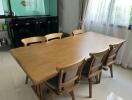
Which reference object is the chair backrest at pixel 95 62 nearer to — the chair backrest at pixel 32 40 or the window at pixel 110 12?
the chair backrest at pixel 32 40

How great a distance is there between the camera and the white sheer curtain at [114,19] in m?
2.76

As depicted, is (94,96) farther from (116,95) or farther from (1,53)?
(1,53)

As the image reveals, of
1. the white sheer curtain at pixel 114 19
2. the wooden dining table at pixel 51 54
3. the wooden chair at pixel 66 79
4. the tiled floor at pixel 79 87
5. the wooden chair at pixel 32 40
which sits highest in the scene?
the white sheer curtain at pixel 114 19

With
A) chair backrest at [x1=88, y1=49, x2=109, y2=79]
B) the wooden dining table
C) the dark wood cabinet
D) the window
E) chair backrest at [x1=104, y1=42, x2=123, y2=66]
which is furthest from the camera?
the dark wood cabinet

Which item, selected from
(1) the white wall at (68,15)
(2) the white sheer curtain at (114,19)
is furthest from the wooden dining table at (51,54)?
(1) the white wall at (68,15)

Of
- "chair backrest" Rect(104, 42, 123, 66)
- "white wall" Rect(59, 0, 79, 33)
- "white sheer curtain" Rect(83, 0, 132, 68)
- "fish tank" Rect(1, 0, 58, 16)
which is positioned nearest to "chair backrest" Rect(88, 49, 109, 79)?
"chair backrest" Rect(104, 42, 123, 66)

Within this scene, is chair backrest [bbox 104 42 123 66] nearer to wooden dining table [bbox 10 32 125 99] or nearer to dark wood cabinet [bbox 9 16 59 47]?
wooden dining table [bbox 10 32 125 99]

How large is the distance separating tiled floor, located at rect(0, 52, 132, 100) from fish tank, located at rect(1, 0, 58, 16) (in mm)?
1518

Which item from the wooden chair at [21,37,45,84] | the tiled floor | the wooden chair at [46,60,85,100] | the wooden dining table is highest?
the wooden chair at [21,37,45,84]

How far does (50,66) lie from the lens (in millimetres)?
1566

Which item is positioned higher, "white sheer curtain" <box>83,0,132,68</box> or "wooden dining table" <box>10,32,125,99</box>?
"white sheer curtain" <box>83,0,132,68</box>

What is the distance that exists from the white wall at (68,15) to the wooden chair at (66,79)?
237 centimetres

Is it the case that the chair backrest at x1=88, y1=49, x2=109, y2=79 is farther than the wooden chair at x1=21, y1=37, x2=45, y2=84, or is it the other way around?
the wooden chair at x1=21, y1=37, x2=45, y2=84

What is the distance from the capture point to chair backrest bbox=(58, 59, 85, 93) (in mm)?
1460
